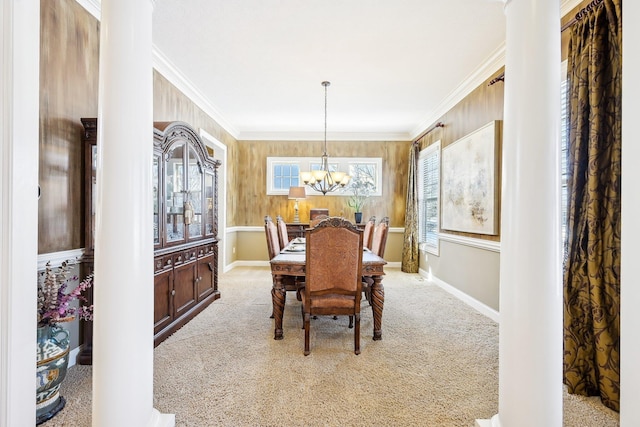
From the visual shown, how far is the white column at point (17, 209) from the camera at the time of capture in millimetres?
1347

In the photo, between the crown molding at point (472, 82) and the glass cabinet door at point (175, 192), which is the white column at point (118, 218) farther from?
the crown molding at point (472, 82)

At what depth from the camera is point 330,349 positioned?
2.60 meters

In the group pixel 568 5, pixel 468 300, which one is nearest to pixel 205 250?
pixel 468 300

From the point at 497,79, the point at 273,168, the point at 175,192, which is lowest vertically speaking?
the point at 175,192

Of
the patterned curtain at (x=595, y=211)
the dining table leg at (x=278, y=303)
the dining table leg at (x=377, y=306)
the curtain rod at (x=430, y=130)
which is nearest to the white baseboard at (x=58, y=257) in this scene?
the dining table leg at (x=278, y=303)

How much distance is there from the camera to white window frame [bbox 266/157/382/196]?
644 cm

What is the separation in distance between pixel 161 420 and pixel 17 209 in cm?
121

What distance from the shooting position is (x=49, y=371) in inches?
68.3

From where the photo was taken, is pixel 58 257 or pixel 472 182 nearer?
pixel 58 257

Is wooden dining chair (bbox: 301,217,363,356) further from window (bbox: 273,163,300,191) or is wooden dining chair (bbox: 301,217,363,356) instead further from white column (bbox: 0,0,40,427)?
window (bbox: 273,163,300,191)

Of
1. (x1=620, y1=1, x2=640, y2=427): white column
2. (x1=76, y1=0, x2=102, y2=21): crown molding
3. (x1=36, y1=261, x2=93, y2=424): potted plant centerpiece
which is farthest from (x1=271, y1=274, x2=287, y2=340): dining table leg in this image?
(x1=76, y1=0, x2=102, y2=21): crown molding

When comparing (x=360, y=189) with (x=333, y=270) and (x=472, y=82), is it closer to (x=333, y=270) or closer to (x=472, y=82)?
(x=472, y=82)

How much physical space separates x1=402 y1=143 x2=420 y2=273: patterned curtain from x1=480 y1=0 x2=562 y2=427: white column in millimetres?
4472

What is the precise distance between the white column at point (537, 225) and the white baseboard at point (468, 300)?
6.75 feet
